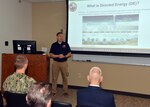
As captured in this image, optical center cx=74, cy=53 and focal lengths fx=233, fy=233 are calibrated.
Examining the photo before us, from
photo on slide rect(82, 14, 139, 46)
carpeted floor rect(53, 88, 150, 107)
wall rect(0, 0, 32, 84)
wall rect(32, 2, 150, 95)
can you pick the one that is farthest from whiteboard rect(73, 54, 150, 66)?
wall rect(0, 0, 32, 84)

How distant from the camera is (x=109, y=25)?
5.72 meters

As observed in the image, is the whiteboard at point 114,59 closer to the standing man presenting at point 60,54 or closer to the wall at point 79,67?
the wall at point 79,67

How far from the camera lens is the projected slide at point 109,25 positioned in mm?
5289

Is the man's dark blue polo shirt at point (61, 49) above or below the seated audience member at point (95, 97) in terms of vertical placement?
above

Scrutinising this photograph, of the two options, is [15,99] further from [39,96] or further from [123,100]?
[123,100]

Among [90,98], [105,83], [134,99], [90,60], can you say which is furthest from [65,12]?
[90,98]

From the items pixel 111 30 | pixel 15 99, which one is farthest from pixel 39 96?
pixel 111 30

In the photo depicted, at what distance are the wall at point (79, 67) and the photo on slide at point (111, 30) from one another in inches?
25.3

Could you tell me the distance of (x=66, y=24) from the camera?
6.23 m

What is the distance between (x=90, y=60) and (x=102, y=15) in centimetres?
123

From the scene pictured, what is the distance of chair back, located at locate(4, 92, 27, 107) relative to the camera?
2490 mm

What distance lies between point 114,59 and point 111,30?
735mm

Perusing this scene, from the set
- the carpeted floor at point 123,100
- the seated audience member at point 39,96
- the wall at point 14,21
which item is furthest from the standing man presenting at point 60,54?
the seated audience member at point 39,96

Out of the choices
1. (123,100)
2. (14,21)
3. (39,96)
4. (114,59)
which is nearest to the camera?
(39,96)
